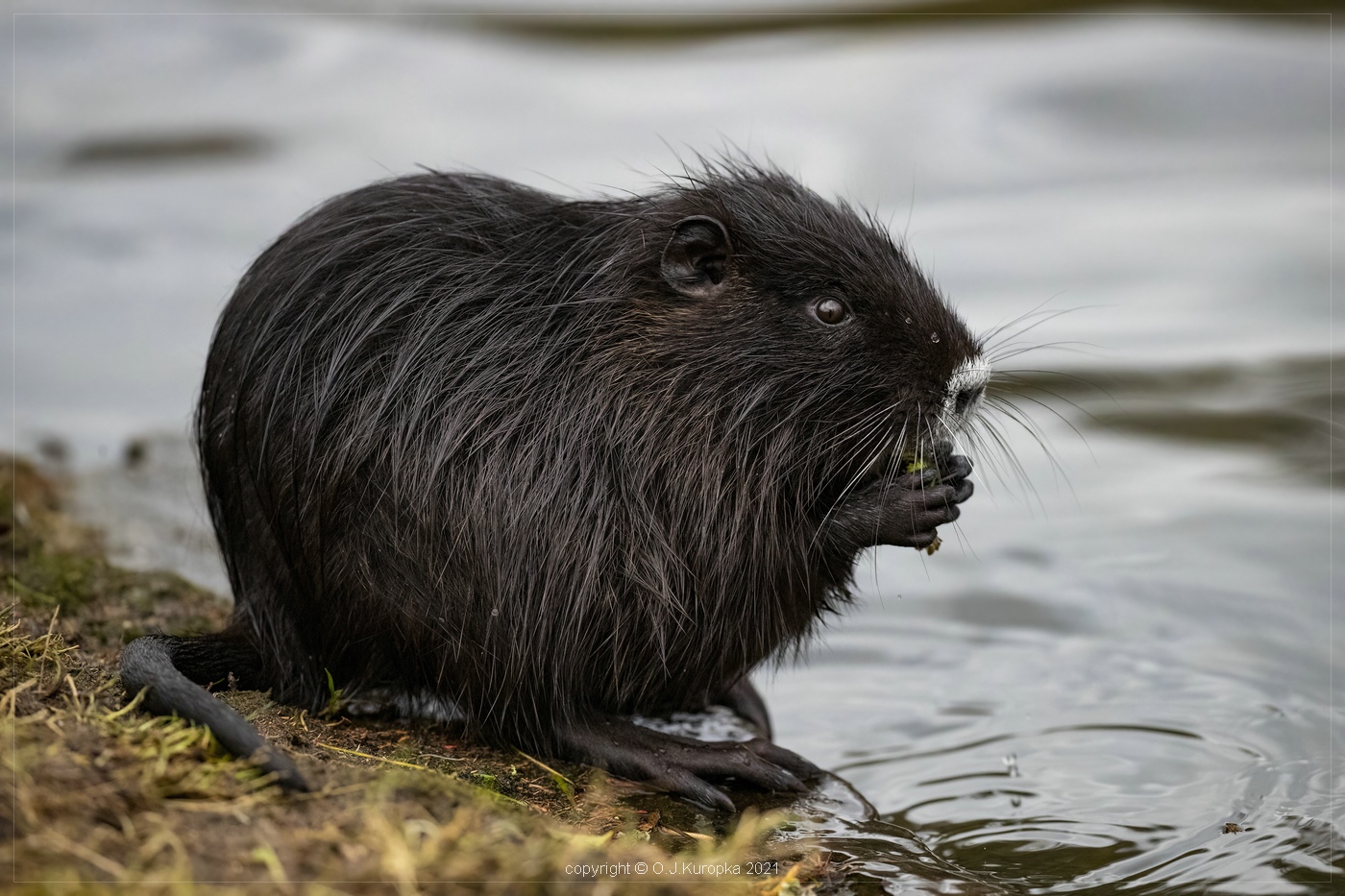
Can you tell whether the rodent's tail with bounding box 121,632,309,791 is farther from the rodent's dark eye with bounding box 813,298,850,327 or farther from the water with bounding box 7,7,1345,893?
the rodent's dark eye with bounding box 813,298,850,327

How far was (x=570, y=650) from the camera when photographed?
3744mm

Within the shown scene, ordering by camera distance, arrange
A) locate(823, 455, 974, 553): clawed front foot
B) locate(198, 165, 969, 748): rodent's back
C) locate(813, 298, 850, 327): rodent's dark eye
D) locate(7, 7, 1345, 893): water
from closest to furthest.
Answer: locate(198, 165, 969, 748): rodent's back, locate(823, 455, 974, 553): clawed front foot, locate(813, 298, 850, 327): rodent's dark eye, locate(7, 7, 1345, 893): water

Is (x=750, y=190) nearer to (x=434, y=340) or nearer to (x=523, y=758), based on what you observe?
(x=434, y=340)

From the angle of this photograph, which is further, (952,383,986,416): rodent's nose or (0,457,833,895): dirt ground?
(952,383,986,416): rodent's nose

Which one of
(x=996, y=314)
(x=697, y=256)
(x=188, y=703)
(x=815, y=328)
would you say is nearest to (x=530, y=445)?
(x=697, y=256)

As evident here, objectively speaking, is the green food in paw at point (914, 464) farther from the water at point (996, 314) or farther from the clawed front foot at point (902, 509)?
the water at point (996, 314)

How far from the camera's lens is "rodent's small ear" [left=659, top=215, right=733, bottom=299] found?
4020mm

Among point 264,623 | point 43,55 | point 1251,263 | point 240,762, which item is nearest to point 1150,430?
point 1251,263

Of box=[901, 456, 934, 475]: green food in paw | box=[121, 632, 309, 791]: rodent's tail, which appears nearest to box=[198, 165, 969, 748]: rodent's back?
box=[901, 456, 934, 475]: green food in paw

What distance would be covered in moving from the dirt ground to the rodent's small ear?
4.73 ft

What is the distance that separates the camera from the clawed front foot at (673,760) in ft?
12.3

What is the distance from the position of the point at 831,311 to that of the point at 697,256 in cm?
43

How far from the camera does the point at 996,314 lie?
8211 mm

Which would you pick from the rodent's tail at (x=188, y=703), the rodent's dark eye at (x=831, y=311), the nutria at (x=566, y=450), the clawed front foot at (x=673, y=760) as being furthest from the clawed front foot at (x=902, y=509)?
the rodent's tail at (x=188, y=703)
